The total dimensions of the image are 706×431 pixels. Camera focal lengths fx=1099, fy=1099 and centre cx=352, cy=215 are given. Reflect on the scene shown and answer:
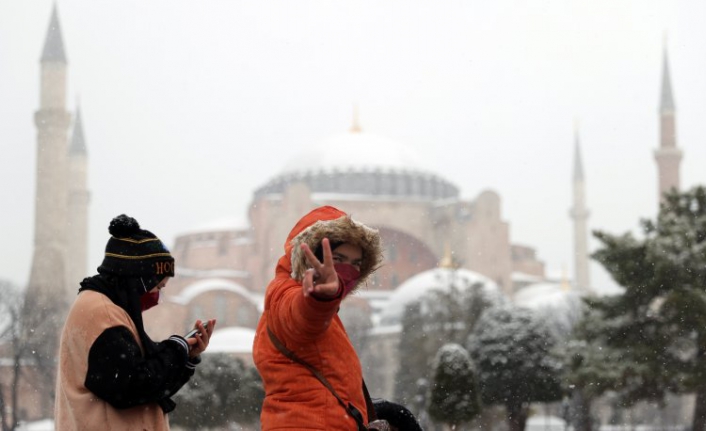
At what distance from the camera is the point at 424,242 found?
40.1m

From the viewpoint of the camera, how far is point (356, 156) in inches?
1704

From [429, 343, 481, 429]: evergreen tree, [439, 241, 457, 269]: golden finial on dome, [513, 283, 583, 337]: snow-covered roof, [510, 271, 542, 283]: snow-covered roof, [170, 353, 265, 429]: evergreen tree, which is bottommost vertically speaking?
[170, 353, 265, 429]: evergreen tree

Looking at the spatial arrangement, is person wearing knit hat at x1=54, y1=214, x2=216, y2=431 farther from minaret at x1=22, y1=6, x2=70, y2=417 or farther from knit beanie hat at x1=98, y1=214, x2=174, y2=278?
minaret at x1=22, y1=6, x2=70, y2=417

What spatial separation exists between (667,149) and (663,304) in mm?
21676

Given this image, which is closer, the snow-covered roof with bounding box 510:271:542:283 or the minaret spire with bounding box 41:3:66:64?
the minaret spire with bounding box 41:3:66:64

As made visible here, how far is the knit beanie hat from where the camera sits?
2195mm

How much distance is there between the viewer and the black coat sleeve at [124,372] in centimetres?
203

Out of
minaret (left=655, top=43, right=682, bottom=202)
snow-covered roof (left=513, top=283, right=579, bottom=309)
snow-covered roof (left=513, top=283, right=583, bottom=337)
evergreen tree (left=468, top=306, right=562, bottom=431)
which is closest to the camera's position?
evergreen tree (left=468, top=306, right=562, bottom=431)

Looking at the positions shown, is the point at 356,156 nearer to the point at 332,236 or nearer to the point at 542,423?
the point at 542,423

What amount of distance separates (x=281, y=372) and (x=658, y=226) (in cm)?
1139

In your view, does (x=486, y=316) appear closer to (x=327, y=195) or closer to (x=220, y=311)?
(x=220, y=311)

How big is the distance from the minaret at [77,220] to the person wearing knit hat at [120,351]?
29450 mm

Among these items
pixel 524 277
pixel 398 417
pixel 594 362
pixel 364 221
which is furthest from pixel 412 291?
pixel 398 417

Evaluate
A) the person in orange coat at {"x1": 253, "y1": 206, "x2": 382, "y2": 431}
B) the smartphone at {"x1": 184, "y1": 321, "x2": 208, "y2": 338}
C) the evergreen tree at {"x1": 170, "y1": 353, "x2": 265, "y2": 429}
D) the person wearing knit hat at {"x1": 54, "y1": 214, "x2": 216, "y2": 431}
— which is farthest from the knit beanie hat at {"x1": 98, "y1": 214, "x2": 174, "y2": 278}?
the evergreen tree at {"x1": 170, "y1": 353, "x2": 265, "y2": 429}
